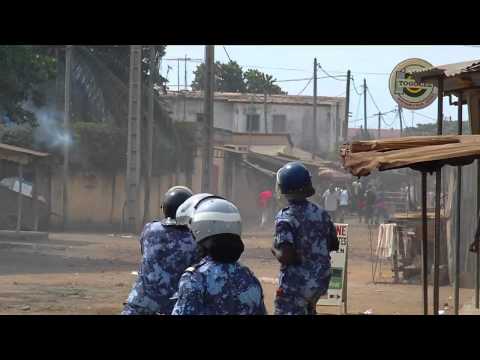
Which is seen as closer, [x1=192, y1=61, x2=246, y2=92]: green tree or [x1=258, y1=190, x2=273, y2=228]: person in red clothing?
[x1=258, y1=190, x2=273, y2=228]: person in red clothing

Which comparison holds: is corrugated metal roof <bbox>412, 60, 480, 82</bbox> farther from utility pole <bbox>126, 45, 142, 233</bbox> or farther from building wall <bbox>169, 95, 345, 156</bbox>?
building wall <bbox>169, 95, 345, 156</bbox>

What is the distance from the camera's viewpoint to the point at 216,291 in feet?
12.5

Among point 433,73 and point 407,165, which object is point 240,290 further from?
point 433,73

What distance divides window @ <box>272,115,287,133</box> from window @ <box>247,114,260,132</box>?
1.35 m

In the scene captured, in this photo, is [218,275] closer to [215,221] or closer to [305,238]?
[215,221]

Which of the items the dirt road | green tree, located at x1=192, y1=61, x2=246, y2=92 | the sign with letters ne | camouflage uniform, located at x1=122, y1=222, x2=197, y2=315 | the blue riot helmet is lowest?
the dirt road

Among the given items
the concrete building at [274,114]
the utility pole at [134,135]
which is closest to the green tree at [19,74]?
the utility pole at [134,135]

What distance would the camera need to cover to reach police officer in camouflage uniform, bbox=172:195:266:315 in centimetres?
379

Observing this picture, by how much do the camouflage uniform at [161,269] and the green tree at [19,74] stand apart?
51.9ft

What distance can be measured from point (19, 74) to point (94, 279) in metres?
7.17

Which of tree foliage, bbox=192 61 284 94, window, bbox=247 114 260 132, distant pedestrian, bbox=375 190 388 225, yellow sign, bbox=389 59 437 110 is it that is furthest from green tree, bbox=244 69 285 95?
yellow sign, bbox=389 59 437 110
